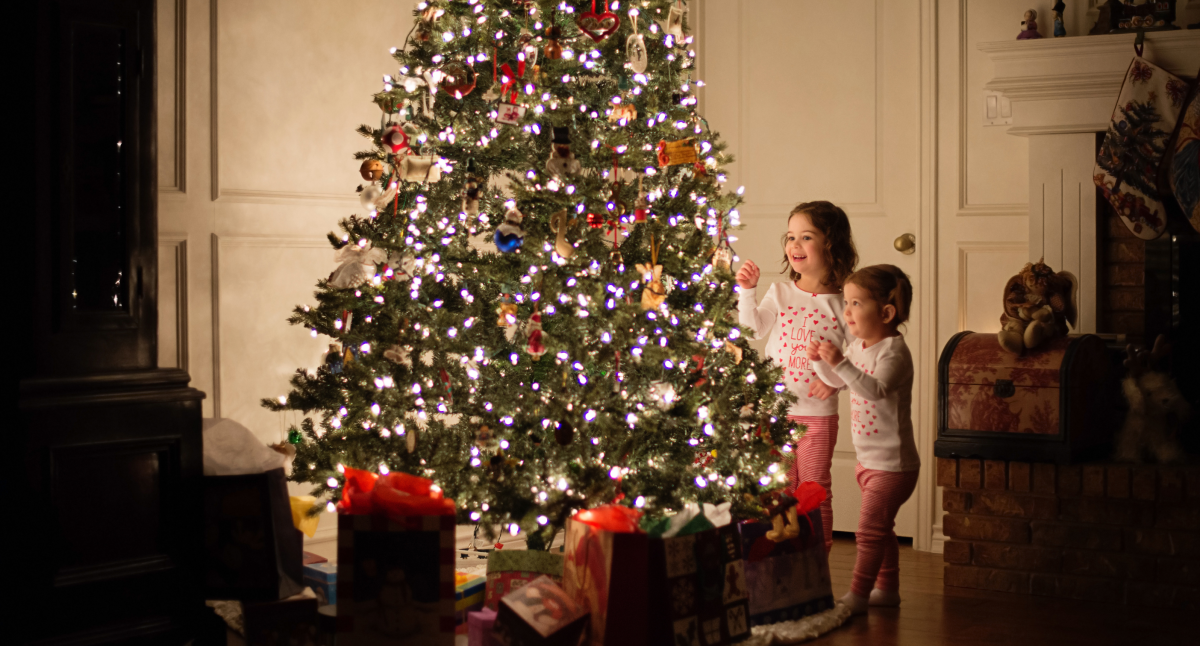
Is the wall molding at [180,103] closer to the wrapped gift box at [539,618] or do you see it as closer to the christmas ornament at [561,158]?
the christmas ornament at [561,158]

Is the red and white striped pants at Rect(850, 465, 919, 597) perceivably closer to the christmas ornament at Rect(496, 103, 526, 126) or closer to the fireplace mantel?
the fireplace mantel

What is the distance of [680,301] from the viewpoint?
2.70 metres

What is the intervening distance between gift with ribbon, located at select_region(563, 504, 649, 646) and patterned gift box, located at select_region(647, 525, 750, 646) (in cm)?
3

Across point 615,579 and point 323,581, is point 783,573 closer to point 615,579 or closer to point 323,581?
point 615,579

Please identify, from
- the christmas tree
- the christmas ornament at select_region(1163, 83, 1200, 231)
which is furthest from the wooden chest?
the christmas tree

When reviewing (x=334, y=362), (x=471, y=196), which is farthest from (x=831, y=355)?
(x=334, y=362)

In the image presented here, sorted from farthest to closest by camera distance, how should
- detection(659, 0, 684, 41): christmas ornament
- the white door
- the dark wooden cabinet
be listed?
the white door, detection(659, 0, 684, 41): christmas ornament, the dark wooden cabinet

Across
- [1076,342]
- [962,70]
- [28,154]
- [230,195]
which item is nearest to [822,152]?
[962,70]

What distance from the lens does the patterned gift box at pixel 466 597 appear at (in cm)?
264

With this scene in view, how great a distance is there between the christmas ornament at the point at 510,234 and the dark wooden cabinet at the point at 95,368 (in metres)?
0.73

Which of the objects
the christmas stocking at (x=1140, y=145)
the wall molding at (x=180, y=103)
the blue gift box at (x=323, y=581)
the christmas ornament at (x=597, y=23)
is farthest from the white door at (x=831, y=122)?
the blue gift box at (x=323, y=581)

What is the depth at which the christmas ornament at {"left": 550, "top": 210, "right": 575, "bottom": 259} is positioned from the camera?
2.52m

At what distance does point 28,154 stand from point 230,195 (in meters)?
1.24

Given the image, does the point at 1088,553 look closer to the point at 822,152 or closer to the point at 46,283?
the point at 822,152
